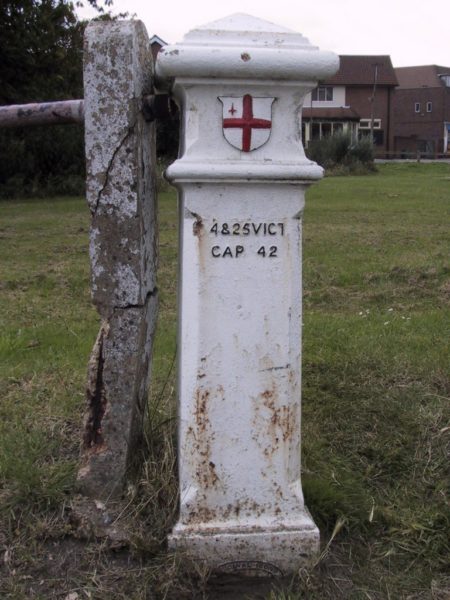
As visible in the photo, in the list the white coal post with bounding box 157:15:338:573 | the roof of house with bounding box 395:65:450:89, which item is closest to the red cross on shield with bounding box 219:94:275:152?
the white coal post with bounding box 157:15:338:573

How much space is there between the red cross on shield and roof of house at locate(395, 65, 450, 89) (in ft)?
208

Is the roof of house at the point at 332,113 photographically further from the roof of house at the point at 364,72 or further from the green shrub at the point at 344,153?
the green shrub at the point at 344,153

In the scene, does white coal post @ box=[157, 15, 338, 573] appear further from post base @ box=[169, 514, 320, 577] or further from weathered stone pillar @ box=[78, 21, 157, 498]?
weathered stone pillar @ box=[78, 21, 157, 498]

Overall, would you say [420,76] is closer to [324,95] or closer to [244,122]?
[324,95]

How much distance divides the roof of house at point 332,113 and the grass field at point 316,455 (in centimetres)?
→ 4359

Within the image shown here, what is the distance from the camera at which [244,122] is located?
2096 millimetres

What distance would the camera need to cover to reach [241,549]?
224 centimetres

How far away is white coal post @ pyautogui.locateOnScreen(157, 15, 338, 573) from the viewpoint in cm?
209

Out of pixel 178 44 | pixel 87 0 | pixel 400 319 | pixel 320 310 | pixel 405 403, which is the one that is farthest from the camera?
pixel 87 0

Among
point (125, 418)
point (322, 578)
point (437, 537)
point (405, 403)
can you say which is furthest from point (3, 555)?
point (405, 403)

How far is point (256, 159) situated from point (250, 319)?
50 centimetres

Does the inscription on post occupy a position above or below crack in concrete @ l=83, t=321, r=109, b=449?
above

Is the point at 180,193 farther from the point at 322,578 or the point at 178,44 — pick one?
the point at 322,578

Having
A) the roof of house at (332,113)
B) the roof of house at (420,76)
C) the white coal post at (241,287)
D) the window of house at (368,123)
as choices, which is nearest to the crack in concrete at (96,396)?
the white coal post at (241,287)
